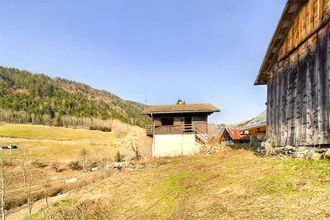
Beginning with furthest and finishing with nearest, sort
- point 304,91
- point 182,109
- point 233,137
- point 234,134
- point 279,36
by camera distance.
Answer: point 234,134 < point 233,137 < point 182,109 < point 279,36 < point 304,91

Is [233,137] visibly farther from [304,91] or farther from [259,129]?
[304,91]

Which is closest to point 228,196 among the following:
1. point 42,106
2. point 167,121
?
point 167,121

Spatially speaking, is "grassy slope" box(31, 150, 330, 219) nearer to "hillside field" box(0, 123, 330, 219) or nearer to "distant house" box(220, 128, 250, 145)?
"hillside field" box(0, 123, 330, 219)

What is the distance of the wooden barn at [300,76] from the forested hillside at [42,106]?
114 metres

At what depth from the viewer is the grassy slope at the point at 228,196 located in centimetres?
742

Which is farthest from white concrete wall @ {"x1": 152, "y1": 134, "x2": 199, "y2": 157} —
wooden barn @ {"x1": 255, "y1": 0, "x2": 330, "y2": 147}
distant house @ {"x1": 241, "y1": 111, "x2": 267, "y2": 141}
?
wooden barn @ {"x1": 255, "y1": 0, "x2": 330, "y2": 147}

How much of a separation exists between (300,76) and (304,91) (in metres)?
0.85

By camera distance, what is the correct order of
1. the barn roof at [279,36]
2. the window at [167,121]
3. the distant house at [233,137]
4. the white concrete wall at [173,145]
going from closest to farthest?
the barn roof at [279,36] → the white concrete wall at [173,145] → the window at [167,121] → the distant house at [233,137]

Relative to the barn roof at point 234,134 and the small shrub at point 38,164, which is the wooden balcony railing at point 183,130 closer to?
the barn roof at point 234,134

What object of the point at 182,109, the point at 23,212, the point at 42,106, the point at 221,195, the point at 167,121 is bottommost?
the point at 23,212

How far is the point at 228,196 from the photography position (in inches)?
371

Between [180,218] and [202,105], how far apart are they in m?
27.6

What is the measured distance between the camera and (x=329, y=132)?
31.7ft

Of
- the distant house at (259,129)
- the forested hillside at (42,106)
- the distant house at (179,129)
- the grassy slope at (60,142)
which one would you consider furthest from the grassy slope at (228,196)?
the forested hillside at (42,106)
